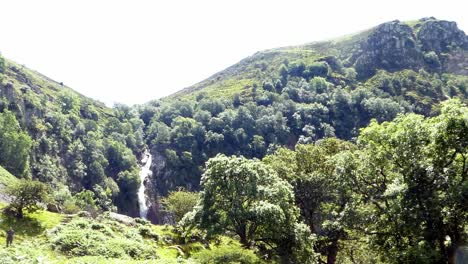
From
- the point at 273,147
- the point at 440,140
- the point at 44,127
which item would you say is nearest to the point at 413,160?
the point at 440,140

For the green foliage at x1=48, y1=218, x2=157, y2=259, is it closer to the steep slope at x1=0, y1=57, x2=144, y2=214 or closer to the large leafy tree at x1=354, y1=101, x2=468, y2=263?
the large leafy tree at x1=354, y1=101, x2=468, y2=263

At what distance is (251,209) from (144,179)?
131217mm

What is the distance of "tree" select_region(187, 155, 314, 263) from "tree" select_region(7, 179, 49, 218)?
16.8 m

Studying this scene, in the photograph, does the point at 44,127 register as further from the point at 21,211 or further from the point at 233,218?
the point at 233,218

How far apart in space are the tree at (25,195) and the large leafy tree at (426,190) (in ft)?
106

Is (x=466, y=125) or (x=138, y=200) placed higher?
(x=466, y=125)

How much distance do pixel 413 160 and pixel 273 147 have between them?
14150 centimetres

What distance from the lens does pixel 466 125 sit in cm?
2317

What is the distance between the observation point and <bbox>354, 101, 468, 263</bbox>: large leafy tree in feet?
78.7

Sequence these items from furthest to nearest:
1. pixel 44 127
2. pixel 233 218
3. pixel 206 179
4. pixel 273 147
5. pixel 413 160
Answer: pixel 273 147
pixel 44 127
pixel 206 179
pixel 233 218
pixel 413 160

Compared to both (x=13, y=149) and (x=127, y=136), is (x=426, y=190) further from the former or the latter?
(x=127, y=136)

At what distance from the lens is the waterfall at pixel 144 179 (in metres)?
147

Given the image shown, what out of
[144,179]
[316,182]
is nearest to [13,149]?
[144,179]

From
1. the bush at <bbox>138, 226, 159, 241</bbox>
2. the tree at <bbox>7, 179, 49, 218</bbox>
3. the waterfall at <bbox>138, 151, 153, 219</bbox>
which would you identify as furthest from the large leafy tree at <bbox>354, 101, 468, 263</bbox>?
the waterfall at <bbox>138, 151, 153, 219</bbox>
